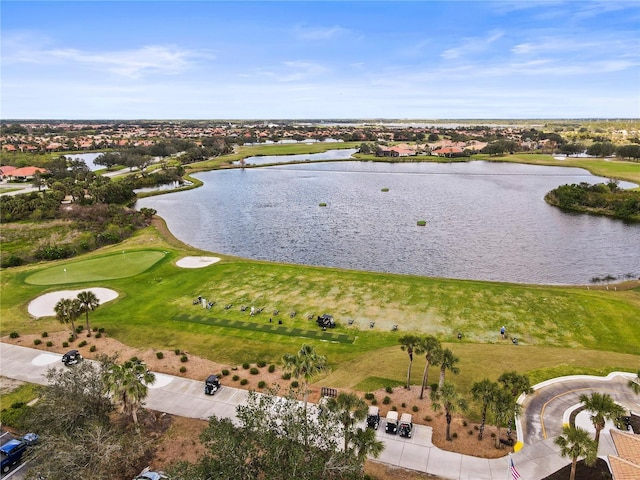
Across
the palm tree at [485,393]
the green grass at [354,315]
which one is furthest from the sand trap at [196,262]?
the palm tree at [485,393]

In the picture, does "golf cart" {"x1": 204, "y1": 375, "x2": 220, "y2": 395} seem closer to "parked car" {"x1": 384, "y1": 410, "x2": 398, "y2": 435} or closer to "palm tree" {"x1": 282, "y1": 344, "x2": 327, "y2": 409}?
"palm tree" {"x1": 282, "y1": 344, "x2": 327, "y2": 409}

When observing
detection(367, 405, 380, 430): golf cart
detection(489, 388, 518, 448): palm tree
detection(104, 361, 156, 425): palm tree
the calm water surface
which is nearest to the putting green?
the calm water surface

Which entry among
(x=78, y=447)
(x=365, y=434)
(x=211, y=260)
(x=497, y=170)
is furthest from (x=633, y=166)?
(x=78, y=447)

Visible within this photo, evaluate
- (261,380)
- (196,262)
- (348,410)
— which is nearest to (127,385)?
(261,380)

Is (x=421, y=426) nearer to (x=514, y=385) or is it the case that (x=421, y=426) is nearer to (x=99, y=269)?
(x=514, y=385)

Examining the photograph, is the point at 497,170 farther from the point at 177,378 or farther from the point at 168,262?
the point at 177,378
